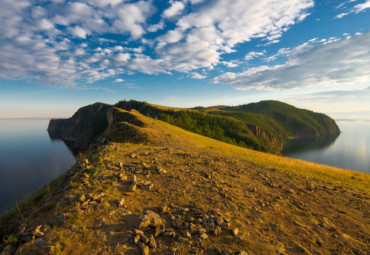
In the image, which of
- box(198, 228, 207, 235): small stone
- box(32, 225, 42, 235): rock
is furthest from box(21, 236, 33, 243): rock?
box(198, 228, 207, 235): small stone

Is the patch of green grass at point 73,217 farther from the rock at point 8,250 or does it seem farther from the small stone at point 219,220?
the small stone at point 219,220

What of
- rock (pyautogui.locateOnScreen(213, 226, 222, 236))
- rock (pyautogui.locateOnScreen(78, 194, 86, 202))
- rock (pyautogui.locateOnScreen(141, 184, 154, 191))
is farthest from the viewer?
rock (pyautogui.locateOnScreen(141, 184, 154, 191))

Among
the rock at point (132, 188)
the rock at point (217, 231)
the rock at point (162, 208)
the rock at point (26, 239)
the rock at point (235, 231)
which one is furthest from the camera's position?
the rock at point (132, 188)

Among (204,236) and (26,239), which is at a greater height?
(26,239)

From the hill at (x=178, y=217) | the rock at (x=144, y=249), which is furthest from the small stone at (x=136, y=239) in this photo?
the rock at (x=144, y=249)

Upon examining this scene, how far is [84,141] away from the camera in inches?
6166

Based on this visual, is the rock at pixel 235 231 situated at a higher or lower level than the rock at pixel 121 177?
lower

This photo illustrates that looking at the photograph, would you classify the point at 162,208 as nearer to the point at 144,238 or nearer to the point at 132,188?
the point at 144,238

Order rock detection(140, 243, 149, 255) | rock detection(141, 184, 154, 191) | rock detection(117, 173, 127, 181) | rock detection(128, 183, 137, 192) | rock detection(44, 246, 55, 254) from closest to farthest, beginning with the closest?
rock detection(44, 246, 55, 254)
rock detection(140, 243, 149, 255)
rock detection(128, 183, 137, 192)
rock detection(141, 184, 154, 191)
rock detection(117, 173, 127, 181)

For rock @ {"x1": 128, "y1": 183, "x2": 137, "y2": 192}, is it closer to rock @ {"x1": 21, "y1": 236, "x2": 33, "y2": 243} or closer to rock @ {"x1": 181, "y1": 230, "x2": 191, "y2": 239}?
rock @ {"x1": 181, "y1": 230, "x2": 191, "y2": 239}

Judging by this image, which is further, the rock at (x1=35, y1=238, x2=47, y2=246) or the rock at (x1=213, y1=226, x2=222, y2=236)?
the rock at (x1=213, y1=226, x2=222, y2=236)

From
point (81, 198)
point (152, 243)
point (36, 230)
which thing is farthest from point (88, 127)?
point (152, 243)

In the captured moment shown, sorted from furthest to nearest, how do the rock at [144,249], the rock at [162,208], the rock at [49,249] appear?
the rock at [162,208] < the rock at [144,249] < the rock at [49,249]

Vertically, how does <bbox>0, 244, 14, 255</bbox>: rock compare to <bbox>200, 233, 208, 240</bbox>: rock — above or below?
above
